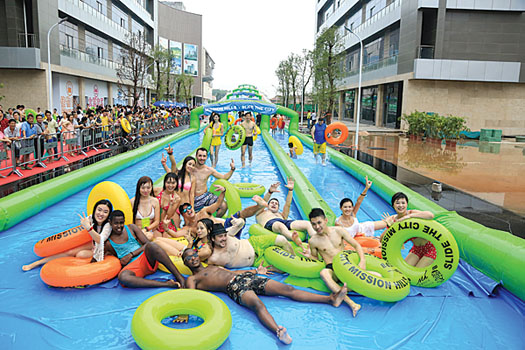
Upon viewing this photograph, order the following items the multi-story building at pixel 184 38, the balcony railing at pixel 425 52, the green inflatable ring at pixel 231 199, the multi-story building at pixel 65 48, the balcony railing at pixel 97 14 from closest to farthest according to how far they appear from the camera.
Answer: the green inflatable ring at pixel 231 199, the multi-story building at pixel 65 48, the balcony railing at pixel 425 52, the balcony railing at pixel 97 14, the multi-story building at pixel 184 38

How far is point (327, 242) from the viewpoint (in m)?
4.87

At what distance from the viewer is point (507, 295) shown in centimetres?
467

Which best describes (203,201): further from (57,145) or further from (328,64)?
(328,64)

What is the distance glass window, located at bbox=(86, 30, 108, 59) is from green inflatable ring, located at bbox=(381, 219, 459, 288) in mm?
32816

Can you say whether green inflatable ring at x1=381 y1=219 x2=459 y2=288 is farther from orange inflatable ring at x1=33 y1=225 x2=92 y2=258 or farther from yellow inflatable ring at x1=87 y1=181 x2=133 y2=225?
orange inflatable ring at x1=33 y1=225 x2=92 y2=258

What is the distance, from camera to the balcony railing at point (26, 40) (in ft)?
78.7

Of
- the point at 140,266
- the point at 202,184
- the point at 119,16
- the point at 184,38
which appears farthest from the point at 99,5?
the point at 184,38

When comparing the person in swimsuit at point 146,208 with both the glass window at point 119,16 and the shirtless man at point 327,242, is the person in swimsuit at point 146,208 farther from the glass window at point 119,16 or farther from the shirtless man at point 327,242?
the glass window at point 119,16

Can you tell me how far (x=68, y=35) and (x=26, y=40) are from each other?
5.60 m

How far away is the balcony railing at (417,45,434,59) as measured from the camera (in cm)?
2798

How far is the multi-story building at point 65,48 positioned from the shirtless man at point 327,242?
63.7 ft

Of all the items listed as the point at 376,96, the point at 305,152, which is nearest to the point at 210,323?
the point at 305,152

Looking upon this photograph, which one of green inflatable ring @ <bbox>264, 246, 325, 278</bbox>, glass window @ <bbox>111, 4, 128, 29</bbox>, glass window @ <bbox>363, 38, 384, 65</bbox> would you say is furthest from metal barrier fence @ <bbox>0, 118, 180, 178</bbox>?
glass window @ <bbox>363, 38, 384, 65</bbox>

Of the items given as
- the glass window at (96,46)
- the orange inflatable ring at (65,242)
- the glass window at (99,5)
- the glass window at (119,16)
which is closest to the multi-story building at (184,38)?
the glass window at (119,16)
